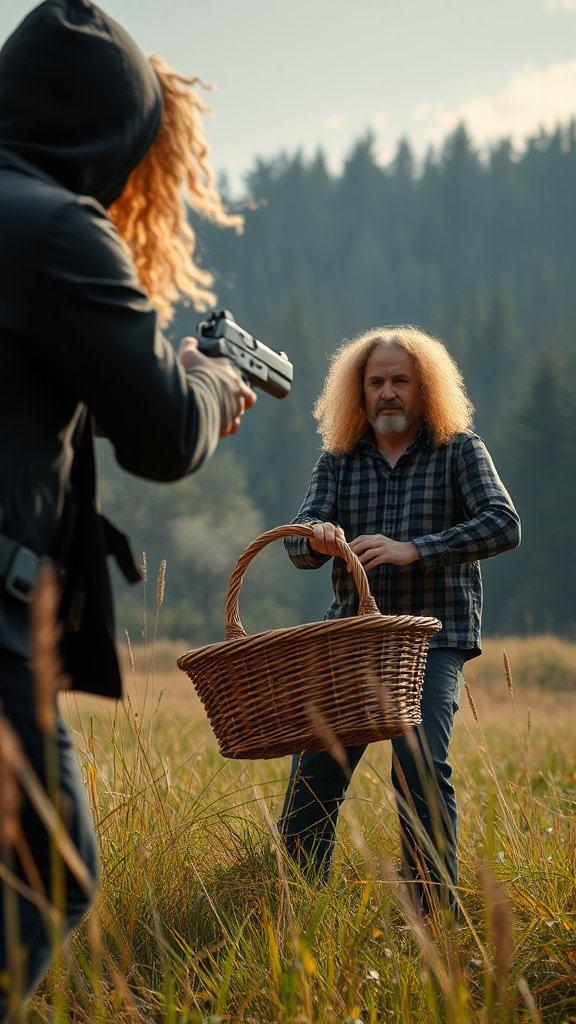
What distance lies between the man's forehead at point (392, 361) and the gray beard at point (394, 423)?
6.4 inches

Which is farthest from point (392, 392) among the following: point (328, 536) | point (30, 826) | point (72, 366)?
point (30, 826)

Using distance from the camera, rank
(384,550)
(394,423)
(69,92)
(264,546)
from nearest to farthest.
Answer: (69,92) → (264,546) → (384,550) → (394,423)

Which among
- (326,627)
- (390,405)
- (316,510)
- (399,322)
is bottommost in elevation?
(326,627)

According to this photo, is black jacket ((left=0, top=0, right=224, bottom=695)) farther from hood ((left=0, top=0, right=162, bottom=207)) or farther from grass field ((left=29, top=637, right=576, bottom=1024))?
grass field ((left=29, top=637, right=576, bottom=1024))

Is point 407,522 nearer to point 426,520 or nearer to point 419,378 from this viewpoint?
point 426,520

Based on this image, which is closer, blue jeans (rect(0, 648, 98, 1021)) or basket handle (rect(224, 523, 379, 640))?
blue jeans (rect(0, 648, 98, 1021))

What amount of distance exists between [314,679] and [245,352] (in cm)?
95

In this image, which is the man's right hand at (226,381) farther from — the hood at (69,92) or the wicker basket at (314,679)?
the wicker basket at (314,679)

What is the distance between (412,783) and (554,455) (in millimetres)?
45142

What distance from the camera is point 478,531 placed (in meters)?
3.21

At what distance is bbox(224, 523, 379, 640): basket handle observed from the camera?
2918 millimetres

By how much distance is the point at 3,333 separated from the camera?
62.0 inches

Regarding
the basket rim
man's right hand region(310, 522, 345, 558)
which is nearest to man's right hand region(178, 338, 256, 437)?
the basket rim

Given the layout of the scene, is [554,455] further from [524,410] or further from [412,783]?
[412,783]
